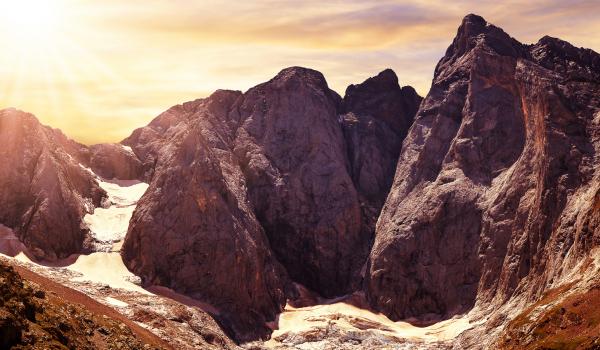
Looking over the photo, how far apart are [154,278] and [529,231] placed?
259 feet

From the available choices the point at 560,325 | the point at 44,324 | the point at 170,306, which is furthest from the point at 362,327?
the point at 44,324

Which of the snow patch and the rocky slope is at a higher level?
the rocky slope

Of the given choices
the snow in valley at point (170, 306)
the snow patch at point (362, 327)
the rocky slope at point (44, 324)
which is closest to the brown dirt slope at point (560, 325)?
the snow patch at point (362, 327)

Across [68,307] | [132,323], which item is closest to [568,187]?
[132,323]

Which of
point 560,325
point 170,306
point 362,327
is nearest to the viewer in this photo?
point 560,325

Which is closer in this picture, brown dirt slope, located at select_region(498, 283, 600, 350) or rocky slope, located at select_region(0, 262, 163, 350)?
rocky slope, located at select_region(0, 262, 163, 350)

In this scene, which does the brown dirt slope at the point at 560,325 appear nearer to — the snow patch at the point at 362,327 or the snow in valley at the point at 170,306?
the snow patch at the point at 362,327

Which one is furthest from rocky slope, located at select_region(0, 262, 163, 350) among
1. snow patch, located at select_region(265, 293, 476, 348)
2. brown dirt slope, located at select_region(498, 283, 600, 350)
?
snow patch, located at select_region(265, 293, 476, 348)

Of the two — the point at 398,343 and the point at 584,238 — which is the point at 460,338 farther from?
the point at 584,238

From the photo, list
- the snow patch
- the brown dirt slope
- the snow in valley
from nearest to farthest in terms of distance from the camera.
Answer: the brown dirt slope
the snow in valley
the snow patch

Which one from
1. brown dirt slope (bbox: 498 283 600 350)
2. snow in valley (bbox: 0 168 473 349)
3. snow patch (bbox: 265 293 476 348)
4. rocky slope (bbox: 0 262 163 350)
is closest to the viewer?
rocky slope (bbox: 0 262 163 350)

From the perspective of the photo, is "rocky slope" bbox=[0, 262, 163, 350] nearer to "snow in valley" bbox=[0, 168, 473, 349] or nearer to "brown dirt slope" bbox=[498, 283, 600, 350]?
"snow in valley" bbox=[0, 168, 473, 349]

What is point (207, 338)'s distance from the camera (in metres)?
174

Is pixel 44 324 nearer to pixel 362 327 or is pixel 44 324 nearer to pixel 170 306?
pixel 170 306
